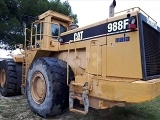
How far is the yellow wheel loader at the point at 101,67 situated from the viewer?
3.68 metres

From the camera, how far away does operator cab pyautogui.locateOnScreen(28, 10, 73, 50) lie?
5803 millimetres

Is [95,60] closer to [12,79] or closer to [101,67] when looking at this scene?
[101,67]

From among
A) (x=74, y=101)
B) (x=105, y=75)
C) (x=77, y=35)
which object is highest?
(x=77, y=35)

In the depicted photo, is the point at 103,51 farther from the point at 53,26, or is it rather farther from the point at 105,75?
the point at 53,26

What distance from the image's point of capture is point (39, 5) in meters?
13.4

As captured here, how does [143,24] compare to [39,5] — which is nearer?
[143,24]

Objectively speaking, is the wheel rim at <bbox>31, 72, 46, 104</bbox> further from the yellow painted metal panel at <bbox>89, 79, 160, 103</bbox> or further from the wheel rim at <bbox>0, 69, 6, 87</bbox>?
the wheel rim at <bbox>0, 69, 6, 87</bbox>

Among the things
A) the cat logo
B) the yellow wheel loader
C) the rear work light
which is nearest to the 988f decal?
the yellow wheel loader

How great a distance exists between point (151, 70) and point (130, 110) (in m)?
1.93

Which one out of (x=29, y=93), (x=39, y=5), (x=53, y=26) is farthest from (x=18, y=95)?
(x=39, y=5)

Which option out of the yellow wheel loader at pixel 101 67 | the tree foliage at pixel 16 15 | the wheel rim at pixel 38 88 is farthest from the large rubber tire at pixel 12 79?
the tree foliage at pixel 16 15

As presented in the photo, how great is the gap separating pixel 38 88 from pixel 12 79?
2347 millimetres

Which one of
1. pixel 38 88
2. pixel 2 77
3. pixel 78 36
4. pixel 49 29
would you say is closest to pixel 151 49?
pixel 78 36

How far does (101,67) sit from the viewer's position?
169 inches
